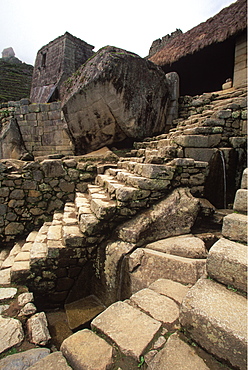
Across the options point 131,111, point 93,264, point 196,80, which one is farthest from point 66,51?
point 93,264

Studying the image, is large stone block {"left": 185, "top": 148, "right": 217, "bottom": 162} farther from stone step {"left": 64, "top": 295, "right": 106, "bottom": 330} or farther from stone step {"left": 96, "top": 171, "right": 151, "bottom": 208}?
stone step {"left": 64, "top": 295, "right": 106, "bottom": 330}

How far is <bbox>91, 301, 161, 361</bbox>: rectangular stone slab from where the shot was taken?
130 centimetres

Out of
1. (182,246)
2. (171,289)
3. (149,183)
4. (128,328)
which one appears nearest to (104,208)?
(149,183)

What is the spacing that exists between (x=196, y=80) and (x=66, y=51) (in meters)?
7.72

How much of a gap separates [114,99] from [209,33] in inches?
221

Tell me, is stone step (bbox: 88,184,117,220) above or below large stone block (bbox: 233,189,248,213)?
below

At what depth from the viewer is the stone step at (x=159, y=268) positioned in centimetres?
208

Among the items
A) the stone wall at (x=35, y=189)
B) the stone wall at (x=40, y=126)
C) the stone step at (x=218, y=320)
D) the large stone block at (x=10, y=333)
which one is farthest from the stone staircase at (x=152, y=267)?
the stone wall at (x=40, y=126)

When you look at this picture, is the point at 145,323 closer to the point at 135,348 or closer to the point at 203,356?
the point at 135,348

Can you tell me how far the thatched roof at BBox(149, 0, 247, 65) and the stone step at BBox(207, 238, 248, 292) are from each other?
27.3ft

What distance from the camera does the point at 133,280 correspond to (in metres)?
2.33

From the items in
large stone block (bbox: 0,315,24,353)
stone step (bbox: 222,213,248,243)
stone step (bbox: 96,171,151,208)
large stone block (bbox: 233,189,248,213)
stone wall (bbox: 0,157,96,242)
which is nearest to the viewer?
stone step (bbox: 222,213,248,243)

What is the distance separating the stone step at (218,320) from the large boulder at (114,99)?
5054 mm

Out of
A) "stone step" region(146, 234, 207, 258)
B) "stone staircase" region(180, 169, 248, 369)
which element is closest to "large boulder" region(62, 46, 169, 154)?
"stone step" region(146, 234, 207, 258)
